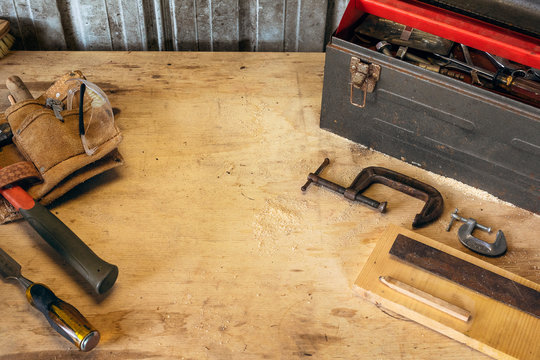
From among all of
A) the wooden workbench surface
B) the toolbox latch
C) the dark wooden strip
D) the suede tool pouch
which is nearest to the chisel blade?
the wooden workbench surface

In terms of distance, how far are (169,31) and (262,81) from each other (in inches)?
16.1

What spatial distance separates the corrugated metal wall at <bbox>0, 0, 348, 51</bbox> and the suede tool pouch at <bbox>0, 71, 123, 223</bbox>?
1.67 feet

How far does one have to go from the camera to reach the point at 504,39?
1166mm

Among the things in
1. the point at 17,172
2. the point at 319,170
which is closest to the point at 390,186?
the point at 319,170

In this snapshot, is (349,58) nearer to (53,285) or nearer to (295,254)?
(295,254)

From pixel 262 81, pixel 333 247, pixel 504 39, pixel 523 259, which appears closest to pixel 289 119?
pixel 262 81

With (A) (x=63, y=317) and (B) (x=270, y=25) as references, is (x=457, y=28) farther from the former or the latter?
(A) (x=63, y=317)

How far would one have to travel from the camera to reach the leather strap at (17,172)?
107 centimetres

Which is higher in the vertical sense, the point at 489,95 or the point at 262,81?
the point at 489,95

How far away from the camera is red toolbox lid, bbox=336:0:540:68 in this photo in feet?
3.76

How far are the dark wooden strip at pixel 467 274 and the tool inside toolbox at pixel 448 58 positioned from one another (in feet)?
1.34

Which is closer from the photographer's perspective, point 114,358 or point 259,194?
point 114,358

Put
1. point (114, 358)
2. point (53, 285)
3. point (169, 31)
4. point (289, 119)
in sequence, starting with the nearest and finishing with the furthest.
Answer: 1. point (114, 358)
2. point (53, 285)
3. point (289, 119)
4. point (169, 31)

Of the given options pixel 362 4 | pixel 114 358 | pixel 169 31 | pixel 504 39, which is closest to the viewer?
pixel 114 358
